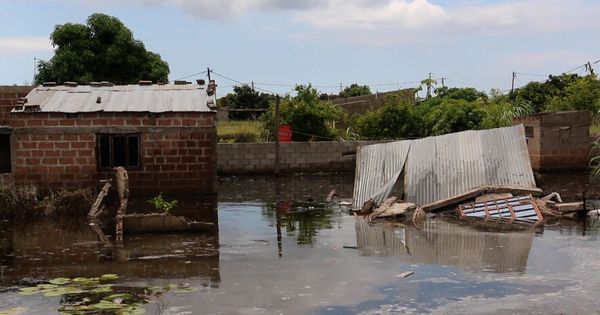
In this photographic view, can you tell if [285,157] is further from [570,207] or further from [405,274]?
[405,274]

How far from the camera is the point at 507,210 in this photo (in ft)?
40.2

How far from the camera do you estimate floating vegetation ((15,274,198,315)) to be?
6715 mm

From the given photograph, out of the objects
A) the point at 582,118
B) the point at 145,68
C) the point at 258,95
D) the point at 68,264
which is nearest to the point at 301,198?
the point at 68,264

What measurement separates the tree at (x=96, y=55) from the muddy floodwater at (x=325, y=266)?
13611 mm

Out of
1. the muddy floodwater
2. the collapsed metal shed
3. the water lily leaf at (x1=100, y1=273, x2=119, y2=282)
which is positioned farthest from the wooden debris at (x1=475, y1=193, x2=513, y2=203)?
the water lily leaf at (x1=100, y1=273, x2=119, y2=282)

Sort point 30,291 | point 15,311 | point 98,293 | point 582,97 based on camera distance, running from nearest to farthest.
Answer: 1. point 15,311
2. point 98,293
3. point 30,291
4. point 582,97

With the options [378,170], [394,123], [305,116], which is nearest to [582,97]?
[394,123]

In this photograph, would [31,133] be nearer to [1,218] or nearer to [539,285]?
[1,218]

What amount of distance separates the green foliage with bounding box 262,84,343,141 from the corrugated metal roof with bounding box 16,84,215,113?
24.7ft

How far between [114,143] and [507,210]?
30.7ft

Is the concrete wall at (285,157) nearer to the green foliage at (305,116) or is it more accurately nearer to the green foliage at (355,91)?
the green foliage at (305,116)

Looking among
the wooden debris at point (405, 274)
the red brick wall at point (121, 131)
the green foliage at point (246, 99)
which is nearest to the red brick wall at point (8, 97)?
the red brick wall at point (121, 131)

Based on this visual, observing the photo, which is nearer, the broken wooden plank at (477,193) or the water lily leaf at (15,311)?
the water lily leaf at (15,311)

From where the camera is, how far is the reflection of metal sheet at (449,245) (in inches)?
350
